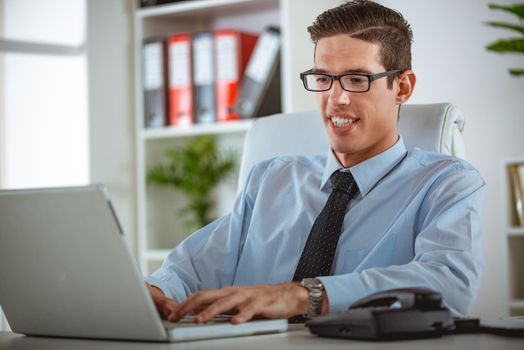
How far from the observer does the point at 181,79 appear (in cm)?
319

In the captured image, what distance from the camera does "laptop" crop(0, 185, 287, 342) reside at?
38.0 inches

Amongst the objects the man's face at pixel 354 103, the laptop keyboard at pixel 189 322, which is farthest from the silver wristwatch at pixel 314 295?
the man's face at pixel 354 103

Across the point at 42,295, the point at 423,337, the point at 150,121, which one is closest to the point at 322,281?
the point at 423,337

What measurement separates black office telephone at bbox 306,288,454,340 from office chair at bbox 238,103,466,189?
76cm

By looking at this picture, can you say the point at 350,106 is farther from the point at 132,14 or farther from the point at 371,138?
the point at 132,14

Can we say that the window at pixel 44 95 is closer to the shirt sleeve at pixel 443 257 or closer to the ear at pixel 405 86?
the ear at pixel 405 86

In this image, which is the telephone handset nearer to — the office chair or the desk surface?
the desk surface

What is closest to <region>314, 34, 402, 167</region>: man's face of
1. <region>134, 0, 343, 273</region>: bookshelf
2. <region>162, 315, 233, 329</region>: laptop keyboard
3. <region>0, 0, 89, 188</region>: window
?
<region>162, 315, 233, 329</region>: laptop keyboard

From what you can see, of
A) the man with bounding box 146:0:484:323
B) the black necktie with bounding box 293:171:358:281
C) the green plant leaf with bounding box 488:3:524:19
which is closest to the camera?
the man with bounding box 146:0:484:323

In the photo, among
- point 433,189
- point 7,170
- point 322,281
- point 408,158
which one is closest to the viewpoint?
point 322,281

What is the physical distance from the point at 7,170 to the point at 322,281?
270 cm

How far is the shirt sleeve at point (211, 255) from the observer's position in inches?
66.5

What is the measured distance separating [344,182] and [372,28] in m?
0.31

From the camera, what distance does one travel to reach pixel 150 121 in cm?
329
